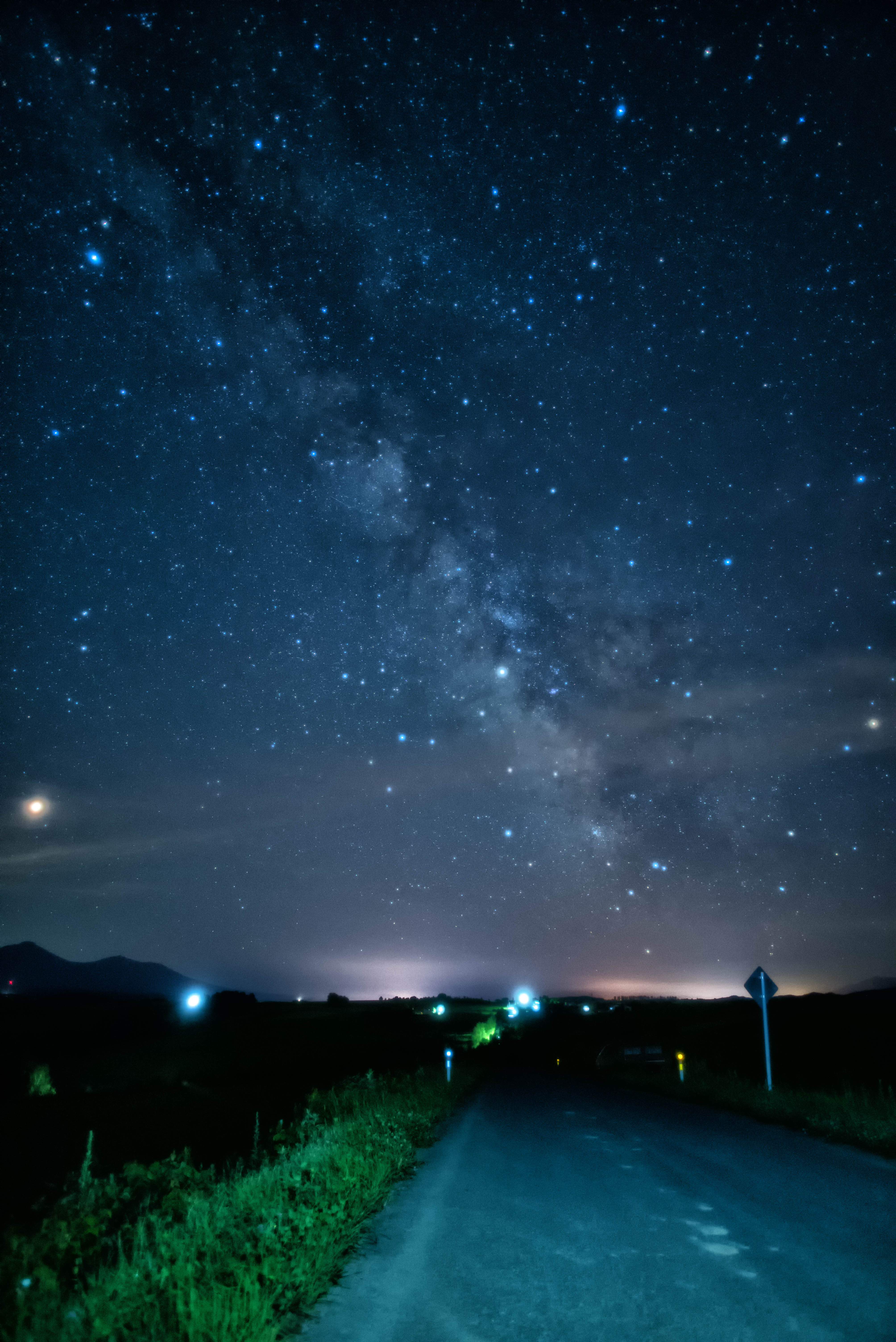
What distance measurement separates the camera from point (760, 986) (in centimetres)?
1694

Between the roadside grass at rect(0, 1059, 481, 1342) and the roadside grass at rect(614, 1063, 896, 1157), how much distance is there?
6768mm

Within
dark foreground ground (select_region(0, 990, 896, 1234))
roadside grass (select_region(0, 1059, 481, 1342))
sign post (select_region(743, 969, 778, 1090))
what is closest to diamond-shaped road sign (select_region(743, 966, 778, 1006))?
sign post (select_region(743, 969, 778, 1090))

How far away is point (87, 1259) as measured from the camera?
16.9 feet

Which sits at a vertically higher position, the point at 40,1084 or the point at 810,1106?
the point at 810,1106

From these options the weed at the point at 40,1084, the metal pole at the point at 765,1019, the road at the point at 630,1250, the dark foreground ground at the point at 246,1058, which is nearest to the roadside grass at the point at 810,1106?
the metal pole at the point at 765,1019

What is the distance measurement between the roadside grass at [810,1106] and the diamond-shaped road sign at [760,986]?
1.83 meters

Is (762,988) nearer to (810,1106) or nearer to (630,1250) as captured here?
(810,1106)

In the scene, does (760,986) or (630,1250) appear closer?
(630,1250)

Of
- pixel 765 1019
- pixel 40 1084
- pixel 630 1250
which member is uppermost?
pixel 765 1019

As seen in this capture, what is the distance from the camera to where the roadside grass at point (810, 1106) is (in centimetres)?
1115

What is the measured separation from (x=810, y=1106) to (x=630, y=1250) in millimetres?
9604

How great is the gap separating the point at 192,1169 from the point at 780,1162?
7.09 m

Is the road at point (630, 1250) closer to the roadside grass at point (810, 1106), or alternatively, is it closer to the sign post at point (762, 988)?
the roadside grass at point (810, 1106)

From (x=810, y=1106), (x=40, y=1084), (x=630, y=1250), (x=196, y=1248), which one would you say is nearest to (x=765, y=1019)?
(x=810, y=1106)
